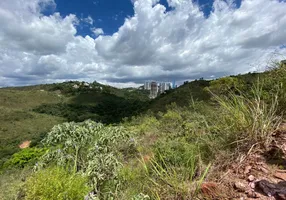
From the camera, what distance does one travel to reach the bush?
2.13 meters

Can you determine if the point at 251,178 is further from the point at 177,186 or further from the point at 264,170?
the point at 177,186

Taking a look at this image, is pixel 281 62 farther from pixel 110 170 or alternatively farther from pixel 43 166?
pixel 43 166

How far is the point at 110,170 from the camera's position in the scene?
9.93 ft

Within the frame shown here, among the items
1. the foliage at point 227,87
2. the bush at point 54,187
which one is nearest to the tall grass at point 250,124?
the foliage at point 227,87

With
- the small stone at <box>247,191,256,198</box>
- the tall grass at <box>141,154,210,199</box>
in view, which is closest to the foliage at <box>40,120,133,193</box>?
the tall grass at <box>141,154,210,199</box>

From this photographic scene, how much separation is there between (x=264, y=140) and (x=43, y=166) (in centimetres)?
273

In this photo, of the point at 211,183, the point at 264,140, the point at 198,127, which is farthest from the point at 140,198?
the point at 198,127

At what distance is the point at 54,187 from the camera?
2.19 meters

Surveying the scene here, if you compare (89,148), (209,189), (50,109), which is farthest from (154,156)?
(50,109)

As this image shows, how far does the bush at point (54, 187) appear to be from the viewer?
2.13 meters

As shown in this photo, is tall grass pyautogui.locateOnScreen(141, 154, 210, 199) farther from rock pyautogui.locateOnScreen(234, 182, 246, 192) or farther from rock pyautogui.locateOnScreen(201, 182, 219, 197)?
rock pyautogui.locateOnScreen(234, 182, 246, 192)

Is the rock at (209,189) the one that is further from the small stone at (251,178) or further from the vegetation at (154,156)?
the small stone at (251,178)

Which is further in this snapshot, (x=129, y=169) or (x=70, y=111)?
Result: (x=70, y=111)

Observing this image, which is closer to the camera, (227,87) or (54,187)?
(54,187)
